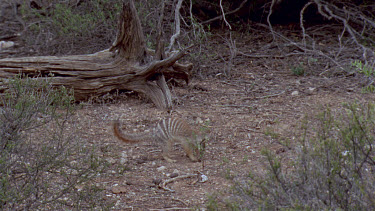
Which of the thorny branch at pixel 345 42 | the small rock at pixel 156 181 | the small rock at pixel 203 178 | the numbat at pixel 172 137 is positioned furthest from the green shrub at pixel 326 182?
the thorny branch at pixel 345 42

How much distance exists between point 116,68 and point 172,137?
1757mm

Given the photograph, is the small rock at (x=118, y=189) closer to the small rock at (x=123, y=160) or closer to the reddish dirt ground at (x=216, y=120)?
the reddish dirt ground at (x=216, y=120)

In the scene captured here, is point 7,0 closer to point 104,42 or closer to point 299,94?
point 104,42

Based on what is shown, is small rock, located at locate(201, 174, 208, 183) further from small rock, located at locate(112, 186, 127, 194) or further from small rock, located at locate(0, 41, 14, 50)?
small rock, located at locate(0, 41, 14, 50)

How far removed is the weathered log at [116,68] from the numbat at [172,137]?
1.16 metres

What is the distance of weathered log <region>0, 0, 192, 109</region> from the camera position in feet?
18.5

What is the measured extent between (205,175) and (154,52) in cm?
268

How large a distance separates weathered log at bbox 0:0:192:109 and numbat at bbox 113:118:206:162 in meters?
1.16

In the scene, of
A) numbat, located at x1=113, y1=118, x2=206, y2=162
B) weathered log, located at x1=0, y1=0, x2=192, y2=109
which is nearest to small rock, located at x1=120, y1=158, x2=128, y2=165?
numbat, located at x1=113, y1=118, x2=206, y2=162

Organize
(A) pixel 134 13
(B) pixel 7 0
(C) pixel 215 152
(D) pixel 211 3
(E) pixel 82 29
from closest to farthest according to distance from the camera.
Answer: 1. (C) pixel 215 152
2. (A) pixel 134 13
3. (E) pixel 82 29
4. (D) pixel 211 3
5. (B) pixel 7 0

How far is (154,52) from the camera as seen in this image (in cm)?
Answer: 637

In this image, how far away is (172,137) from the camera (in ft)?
14.9

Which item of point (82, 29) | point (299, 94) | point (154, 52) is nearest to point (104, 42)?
point (82, 29)

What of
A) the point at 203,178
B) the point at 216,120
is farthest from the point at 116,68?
the point at 203,178
